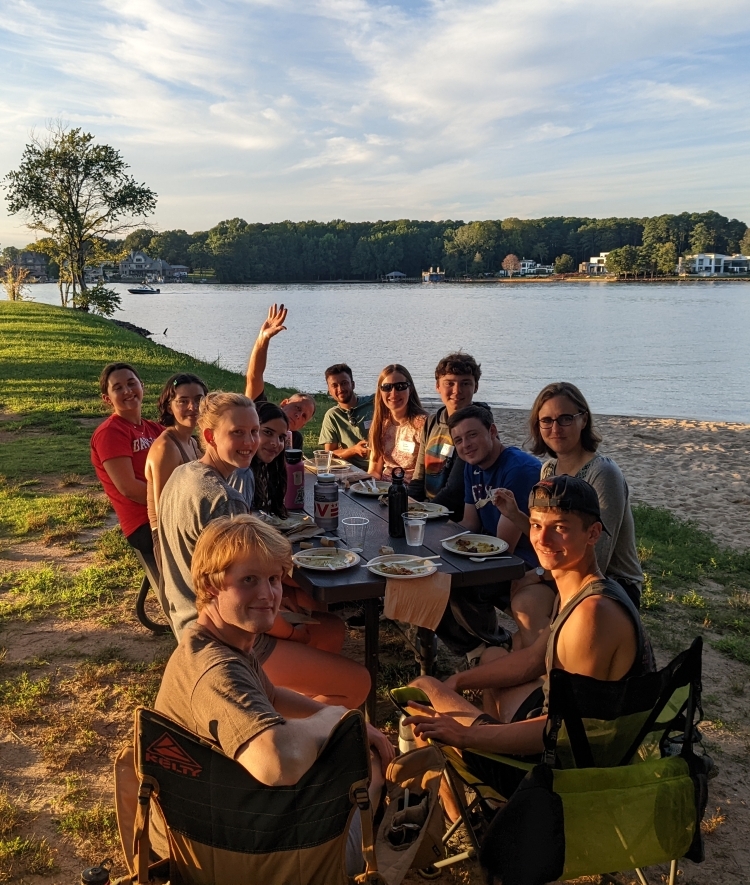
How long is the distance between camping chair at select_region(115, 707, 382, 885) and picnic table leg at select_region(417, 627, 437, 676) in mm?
1862

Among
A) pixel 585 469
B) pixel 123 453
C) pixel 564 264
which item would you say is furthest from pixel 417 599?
pixel 564 264

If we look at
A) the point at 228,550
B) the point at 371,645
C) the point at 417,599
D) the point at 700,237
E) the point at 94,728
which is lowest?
the point at 94,728

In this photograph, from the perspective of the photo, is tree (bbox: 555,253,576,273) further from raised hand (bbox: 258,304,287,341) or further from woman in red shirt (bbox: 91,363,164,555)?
woman in red shirt (bbox: 91,363,164,555)

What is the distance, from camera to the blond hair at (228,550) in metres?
1.94

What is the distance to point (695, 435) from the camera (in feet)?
45.5

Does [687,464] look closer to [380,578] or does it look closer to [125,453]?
[125,453]

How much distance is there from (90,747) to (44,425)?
27.5ft

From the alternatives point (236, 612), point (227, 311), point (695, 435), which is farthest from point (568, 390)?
point (227, 311)

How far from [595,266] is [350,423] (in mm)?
127854

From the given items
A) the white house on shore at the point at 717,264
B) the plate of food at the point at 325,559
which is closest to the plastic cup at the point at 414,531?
the plate of food at the point at 325,559

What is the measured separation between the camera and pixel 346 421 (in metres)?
6.50

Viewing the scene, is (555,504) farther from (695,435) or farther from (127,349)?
(127,349)

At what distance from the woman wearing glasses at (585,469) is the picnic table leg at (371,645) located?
Answer: 790mm

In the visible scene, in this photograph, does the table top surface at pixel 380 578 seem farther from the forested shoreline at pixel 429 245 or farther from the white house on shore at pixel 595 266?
the white house on shore at pixel 595 266
